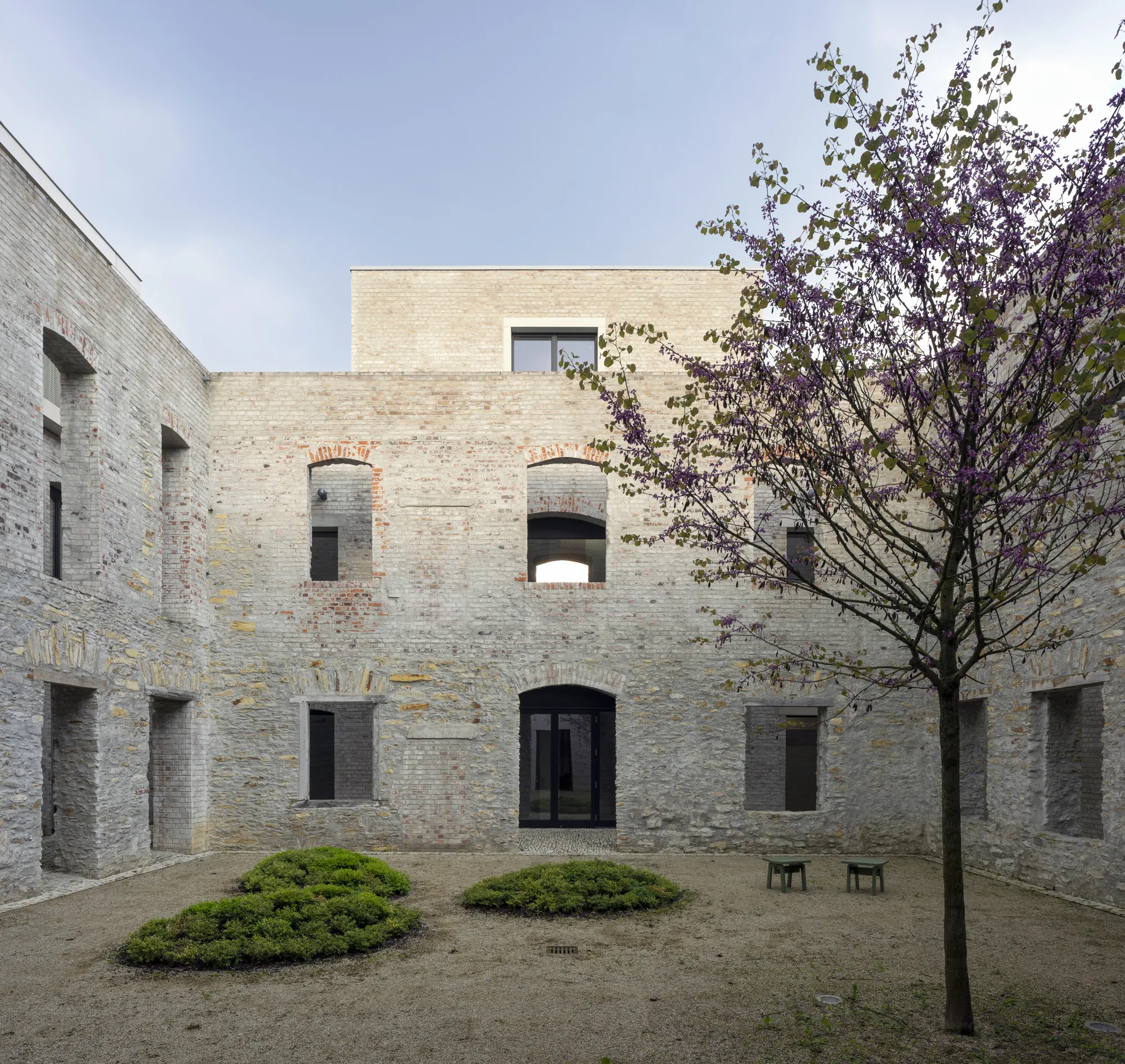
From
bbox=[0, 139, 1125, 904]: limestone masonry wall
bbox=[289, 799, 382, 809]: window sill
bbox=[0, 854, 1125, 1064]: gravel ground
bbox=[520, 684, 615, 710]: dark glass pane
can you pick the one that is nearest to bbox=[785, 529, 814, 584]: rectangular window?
bbox=[0, 139, 1125, 904]: limestone masonry wall

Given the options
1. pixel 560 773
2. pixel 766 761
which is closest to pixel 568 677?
pixel 560 773

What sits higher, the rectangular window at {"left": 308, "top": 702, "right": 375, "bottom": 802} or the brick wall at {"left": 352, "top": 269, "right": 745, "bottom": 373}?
the brick wall at {"left": 352, "top": 269, "right": 745, "bottom": 373}

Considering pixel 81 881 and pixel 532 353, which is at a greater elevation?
pixel 532 353

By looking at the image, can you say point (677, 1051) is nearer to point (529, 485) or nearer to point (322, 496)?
point (529, 485)

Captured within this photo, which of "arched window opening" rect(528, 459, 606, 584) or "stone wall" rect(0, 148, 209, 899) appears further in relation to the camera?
"arched window opening" rect(528, 459, 606, 584)

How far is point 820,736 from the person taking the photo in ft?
43.7

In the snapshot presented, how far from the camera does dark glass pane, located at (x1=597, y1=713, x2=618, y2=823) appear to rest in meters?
15.5

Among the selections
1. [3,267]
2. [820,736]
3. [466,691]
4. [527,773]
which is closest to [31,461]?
[3,267]

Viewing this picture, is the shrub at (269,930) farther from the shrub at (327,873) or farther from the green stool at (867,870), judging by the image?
the green stool at (867,870)

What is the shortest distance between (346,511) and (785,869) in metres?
9.88

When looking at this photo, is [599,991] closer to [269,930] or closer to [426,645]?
[269,930]

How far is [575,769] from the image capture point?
15.5 metres

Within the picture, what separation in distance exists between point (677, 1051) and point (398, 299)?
15.7 metres

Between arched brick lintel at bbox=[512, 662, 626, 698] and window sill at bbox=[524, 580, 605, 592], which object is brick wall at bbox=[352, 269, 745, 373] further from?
arched brick lintel at bbox=[512, 662, 626, 698]
